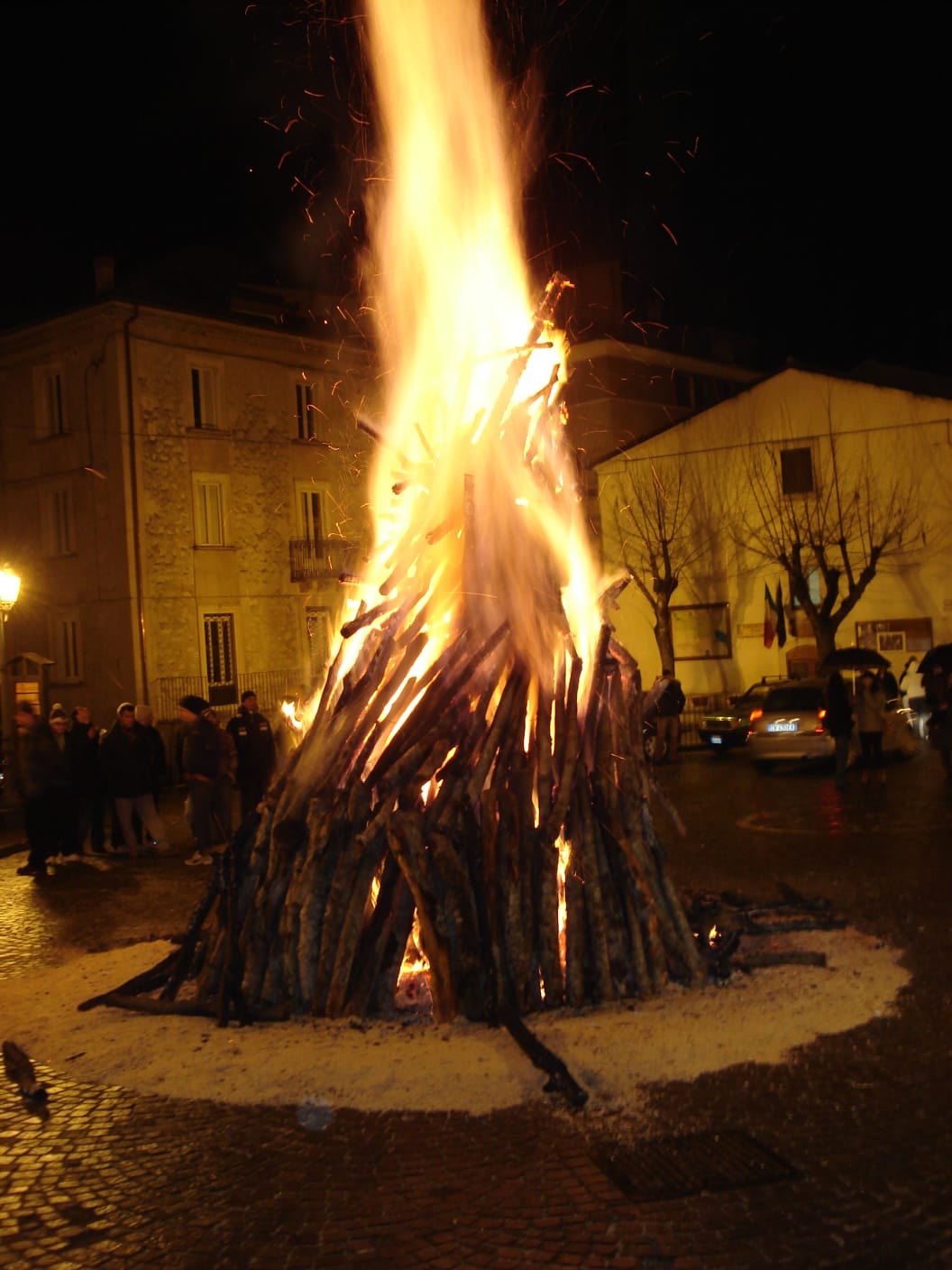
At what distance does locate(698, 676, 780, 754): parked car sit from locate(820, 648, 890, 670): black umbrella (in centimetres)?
240

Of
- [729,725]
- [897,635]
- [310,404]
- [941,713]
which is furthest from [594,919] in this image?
[310,404]

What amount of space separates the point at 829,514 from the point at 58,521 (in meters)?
20.3

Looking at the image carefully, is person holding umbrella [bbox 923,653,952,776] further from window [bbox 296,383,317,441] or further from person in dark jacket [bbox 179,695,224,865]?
window [bbox 296,383,317,441]

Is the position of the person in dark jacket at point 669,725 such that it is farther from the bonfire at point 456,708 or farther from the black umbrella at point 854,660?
the bonfire at point 456,708

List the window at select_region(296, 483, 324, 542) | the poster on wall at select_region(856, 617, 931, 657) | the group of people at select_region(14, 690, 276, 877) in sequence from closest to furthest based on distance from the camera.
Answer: the group of people at select_region(14, 690, 276, 877) → the poster on wall at select_region(856, 617, 931, 657) → the window at select_region(296, 483, 324, 542)

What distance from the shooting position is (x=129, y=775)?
15.1 metres

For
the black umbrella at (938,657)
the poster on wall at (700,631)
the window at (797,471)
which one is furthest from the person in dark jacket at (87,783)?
the window at (797,471)

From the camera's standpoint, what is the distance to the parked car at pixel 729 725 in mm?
26094

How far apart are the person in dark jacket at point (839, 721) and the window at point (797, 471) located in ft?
54.9

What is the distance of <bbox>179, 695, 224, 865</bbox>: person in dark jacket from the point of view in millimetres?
→ 14031

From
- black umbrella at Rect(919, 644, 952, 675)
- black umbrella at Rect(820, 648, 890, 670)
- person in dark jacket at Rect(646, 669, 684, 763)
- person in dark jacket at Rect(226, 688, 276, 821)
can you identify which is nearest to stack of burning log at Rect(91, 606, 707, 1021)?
person in dark jacket at Rect(226, 688, 276, 821)

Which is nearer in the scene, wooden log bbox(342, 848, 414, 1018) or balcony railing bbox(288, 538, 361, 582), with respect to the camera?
wooden log bbox(342, 848, 414, 1018)

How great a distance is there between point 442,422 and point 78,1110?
4.91m

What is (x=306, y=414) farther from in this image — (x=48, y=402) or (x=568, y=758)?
(x=568, y=758)
